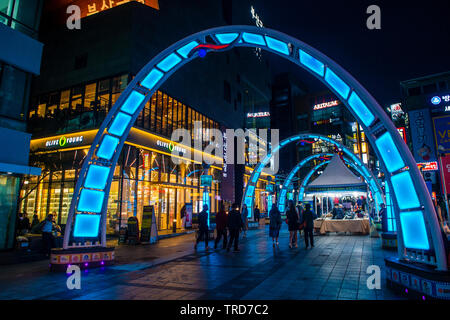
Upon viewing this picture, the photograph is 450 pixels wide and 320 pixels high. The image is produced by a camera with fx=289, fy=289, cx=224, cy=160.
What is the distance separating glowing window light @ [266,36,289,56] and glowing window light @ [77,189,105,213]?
24.7ft

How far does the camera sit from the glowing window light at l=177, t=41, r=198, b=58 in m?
10.2

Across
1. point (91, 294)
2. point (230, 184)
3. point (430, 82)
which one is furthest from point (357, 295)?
point (430, 82)

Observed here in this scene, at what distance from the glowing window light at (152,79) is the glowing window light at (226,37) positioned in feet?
8.27

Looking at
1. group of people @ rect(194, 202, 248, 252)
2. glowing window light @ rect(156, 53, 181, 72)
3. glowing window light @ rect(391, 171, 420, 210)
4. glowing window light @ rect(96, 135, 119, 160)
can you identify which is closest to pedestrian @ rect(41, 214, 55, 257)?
glowing window light @ rect(96, 135, 119, 160)

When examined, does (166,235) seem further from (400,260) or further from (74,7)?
(74,7)

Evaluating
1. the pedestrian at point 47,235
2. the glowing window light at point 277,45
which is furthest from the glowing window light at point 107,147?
the glowing window light at point 277,45

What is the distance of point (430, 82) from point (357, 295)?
144ft

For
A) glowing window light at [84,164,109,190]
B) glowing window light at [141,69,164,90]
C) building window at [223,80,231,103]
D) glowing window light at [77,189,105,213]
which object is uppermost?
building window at [223,80,231,103]

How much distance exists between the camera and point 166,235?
19203mm

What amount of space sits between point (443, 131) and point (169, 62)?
841 inches

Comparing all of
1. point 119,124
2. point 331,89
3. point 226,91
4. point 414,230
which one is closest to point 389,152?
point 414,230

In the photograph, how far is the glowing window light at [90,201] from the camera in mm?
9531

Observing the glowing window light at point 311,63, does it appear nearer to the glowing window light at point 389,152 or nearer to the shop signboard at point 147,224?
the glowing window light at point 389,152

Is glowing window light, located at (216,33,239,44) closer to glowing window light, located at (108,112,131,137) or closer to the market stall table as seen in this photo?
glowing window light, located at (108,112,131,137)
